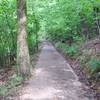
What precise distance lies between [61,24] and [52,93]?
19.4 meters

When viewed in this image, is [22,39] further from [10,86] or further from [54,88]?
[54,88]

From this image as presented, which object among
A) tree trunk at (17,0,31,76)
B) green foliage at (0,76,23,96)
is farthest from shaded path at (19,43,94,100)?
tree trunk at (17,0,31,76)

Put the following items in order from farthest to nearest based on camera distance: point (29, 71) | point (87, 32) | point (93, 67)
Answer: point (87, 32), point (29, 71), point (93, 67)

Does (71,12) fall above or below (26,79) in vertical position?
above

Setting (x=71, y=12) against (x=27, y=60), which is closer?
(x=27, y=60)

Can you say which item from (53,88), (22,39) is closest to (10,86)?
(53,88)

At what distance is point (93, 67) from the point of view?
476 inches

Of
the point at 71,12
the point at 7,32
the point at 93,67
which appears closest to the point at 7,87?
the point at 93,67

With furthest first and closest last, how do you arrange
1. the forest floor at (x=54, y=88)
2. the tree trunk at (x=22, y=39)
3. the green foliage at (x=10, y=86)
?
the tree trunk at (x=22, y=39) → the green foliage at (x=10, y=86) → the forest floor at (x=54, y=88)

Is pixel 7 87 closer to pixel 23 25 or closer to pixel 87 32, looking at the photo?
pixel 23 25

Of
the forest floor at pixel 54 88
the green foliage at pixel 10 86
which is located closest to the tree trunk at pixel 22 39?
the green foliage at pixel 10 86

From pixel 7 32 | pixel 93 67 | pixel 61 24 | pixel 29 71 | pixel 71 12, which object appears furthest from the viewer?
pixel 61 24

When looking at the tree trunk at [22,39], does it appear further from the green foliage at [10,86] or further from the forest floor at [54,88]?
the forest floor at [54,88]

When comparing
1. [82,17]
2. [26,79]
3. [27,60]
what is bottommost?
[26,79]
